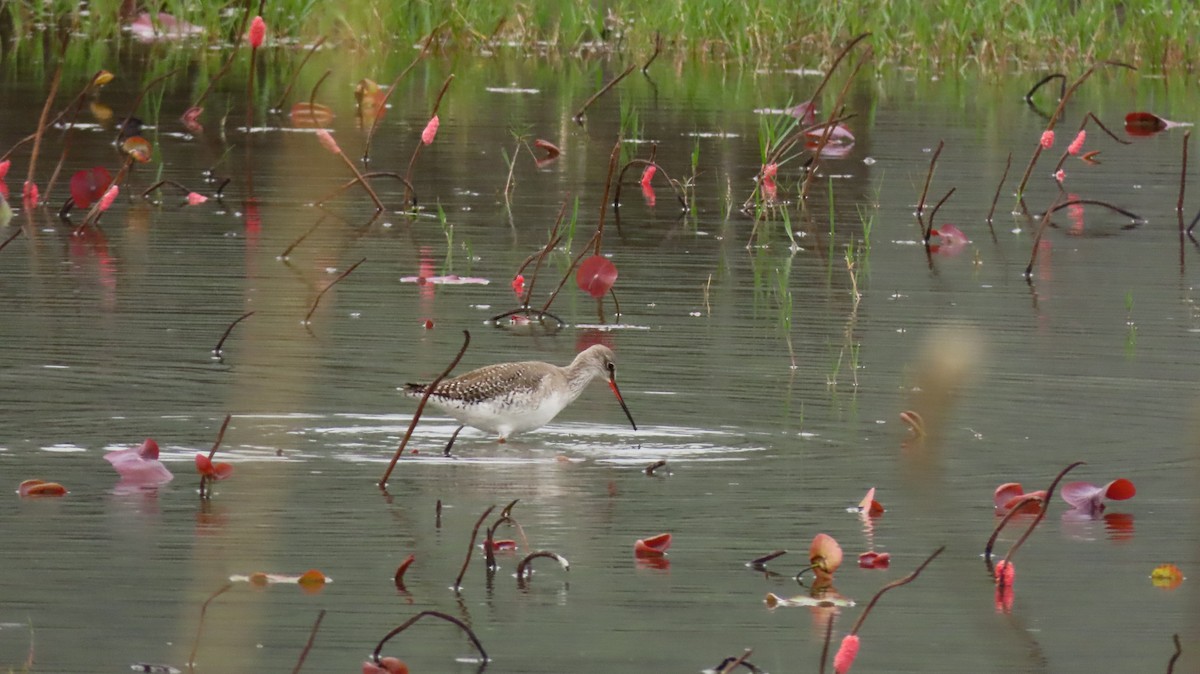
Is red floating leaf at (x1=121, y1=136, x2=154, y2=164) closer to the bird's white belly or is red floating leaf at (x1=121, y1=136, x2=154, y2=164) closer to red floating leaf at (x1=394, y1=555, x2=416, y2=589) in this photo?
the bird's white belly

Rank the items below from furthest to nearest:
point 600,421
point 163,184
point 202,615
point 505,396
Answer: point 163,184 → point 600,421 → point 505,396 → point 202,615

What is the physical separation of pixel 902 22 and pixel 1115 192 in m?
9.69

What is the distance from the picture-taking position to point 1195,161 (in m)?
16.7

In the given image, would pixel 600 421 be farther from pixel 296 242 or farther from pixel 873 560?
pixel 296 242

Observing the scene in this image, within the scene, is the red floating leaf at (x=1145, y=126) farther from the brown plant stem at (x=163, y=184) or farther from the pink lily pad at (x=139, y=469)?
the pink lily pad at (x=139, y=469)

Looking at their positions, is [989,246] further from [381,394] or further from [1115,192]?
[381,394]

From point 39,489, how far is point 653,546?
180 cm

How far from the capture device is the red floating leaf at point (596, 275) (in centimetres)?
1018

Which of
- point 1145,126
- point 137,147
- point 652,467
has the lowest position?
point 1145,126

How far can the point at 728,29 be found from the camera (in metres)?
24.9

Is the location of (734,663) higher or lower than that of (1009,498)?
higher

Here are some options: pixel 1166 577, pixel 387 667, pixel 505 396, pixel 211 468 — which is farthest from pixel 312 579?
pixel 1166 577

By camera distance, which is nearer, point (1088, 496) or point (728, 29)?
point (1088, 496)

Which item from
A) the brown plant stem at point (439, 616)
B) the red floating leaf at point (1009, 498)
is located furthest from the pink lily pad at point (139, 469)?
the red floating leaf at point (1009, 498)
